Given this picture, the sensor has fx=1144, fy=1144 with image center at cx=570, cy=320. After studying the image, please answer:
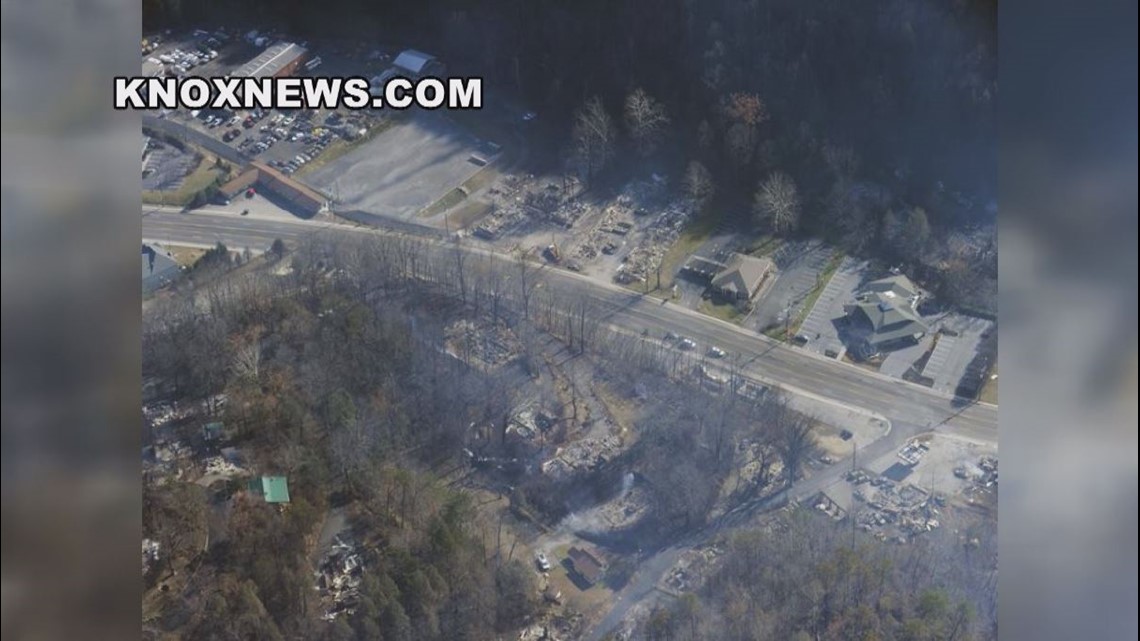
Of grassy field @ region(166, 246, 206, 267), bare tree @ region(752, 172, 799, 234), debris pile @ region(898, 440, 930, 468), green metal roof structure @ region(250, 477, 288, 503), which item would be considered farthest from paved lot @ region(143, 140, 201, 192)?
debris pile @ region(898, 440, 930, 468)

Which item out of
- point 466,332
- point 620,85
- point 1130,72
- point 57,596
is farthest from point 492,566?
point 1130,72

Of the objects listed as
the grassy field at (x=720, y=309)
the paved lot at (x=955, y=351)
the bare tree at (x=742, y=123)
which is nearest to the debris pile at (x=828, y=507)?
the paved lot at (x=955, y=351)

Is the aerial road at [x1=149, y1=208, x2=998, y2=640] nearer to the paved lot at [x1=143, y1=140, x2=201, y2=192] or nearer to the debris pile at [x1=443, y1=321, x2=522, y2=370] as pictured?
the paved lot at [x1=143, y1=140, x2=201, y2=192]

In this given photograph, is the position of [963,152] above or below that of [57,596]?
above

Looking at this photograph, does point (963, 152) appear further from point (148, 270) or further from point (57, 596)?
point (57, 596)

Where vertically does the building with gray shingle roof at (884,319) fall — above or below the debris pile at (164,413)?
above

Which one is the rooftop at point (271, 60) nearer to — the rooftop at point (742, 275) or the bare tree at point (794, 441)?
the rooftop at point (742, 275)

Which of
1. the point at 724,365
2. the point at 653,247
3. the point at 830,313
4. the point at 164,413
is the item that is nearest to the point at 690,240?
the point at 653,247
